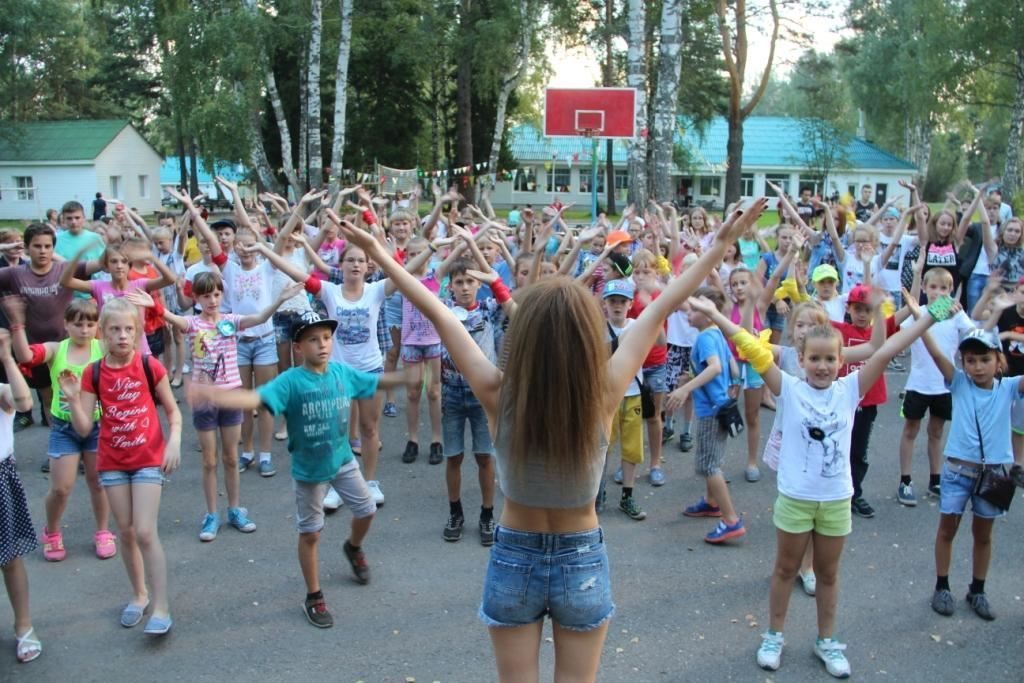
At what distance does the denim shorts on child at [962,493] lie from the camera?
452cm

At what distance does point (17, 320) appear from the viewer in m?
4.71

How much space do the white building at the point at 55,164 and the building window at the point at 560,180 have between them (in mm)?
26368

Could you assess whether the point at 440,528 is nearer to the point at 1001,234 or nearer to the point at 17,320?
the point at 17,320

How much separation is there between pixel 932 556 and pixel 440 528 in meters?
3.24

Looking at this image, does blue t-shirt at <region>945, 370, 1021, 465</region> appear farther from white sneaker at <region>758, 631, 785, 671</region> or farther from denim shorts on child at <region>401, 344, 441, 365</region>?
denim shorts on child at <region>401, 344, 441, 365</region>

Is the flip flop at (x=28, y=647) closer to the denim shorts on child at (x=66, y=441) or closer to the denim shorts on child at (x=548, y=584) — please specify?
the denim shorts on child at (x=66, y=441)

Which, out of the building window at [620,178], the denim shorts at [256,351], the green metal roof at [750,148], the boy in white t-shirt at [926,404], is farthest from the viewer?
the building window at [620,178]

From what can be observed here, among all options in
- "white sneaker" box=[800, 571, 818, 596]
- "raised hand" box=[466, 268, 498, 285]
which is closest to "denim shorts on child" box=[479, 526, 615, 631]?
"raised hand" box=[466, 268, 498, 285]

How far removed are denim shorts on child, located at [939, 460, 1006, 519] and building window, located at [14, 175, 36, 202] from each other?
47183 mm

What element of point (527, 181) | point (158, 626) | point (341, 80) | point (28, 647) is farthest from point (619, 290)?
point (527, 181)

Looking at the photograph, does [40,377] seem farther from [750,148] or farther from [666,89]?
[750,148]

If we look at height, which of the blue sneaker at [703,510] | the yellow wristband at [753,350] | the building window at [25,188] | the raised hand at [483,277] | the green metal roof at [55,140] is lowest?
the blue sneaker at [703,510]

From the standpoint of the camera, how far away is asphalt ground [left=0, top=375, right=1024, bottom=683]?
4.14 metres

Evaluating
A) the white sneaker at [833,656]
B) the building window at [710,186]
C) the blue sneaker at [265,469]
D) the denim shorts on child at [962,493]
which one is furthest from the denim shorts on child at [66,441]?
the building window at [710,186]
